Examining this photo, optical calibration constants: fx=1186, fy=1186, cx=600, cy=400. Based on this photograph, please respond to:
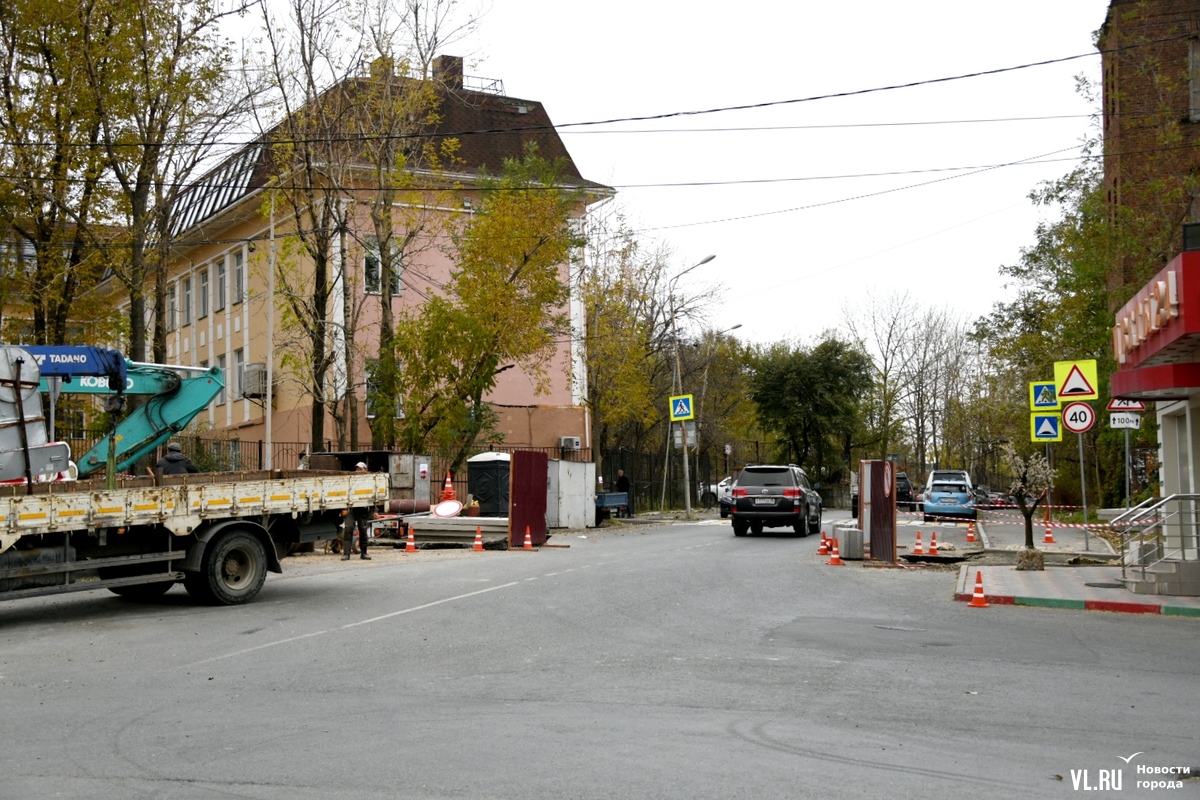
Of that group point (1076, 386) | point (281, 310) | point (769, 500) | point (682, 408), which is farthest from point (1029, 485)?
point (281, 310)

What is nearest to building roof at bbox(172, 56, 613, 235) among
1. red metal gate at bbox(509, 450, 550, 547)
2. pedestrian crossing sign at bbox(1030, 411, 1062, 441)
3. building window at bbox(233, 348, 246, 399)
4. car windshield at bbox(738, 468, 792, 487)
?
building window at bbox(233, 348, 246, 399)

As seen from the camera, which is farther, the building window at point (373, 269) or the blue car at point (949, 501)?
the blue car at point (949, 501)

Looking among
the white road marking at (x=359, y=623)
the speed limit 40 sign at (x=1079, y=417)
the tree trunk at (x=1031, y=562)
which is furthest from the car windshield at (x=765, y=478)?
the white road marking at (x=359, y=623)

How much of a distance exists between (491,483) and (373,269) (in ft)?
30.1

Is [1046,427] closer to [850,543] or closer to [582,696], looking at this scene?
[850,543]

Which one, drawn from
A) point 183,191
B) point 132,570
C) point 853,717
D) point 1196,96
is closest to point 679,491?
point 1196,96

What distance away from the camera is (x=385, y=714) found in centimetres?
841

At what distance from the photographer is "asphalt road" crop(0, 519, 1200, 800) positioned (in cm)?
666

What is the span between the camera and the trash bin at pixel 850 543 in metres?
22.4

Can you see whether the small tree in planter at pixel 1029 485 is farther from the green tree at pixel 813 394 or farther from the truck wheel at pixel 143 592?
A: the green tree at pixel 813 394

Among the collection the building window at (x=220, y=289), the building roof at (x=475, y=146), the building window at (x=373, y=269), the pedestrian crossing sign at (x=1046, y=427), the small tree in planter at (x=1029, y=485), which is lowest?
the small tree in planter at (x=1029, y=485)

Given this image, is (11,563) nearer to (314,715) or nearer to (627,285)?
(314,715)

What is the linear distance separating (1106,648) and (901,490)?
44.4 m

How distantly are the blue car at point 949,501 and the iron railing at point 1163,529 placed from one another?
23.3 meters
